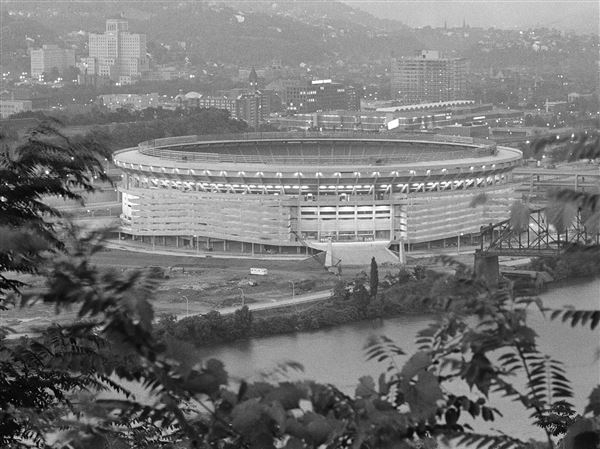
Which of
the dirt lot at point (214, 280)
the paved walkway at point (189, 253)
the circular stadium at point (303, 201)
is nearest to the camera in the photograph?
the dirt lot at point (214, 280)

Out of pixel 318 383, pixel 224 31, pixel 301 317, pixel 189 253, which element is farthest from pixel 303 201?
pixel 224 31

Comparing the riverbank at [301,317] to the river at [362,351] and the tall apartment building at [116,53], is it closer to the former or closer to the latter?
the river at [362,351]

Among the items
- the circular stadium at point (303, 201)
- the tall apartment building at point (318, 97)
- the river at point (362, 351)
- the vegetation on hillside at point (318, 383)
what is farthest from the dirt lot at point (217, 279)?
the tall apartment building at point (318, 97)

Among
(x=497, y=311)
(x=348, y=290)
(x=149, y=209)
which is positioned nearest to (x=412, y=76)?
(x=149, y=209)

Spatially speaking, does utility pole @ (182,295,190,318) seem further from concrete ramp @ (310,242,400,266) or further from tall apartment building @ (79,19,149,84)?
tall apartment building @ (79,19,149,84)

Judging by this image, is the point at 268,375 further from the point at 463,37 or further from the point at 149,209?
the point at 463,37
